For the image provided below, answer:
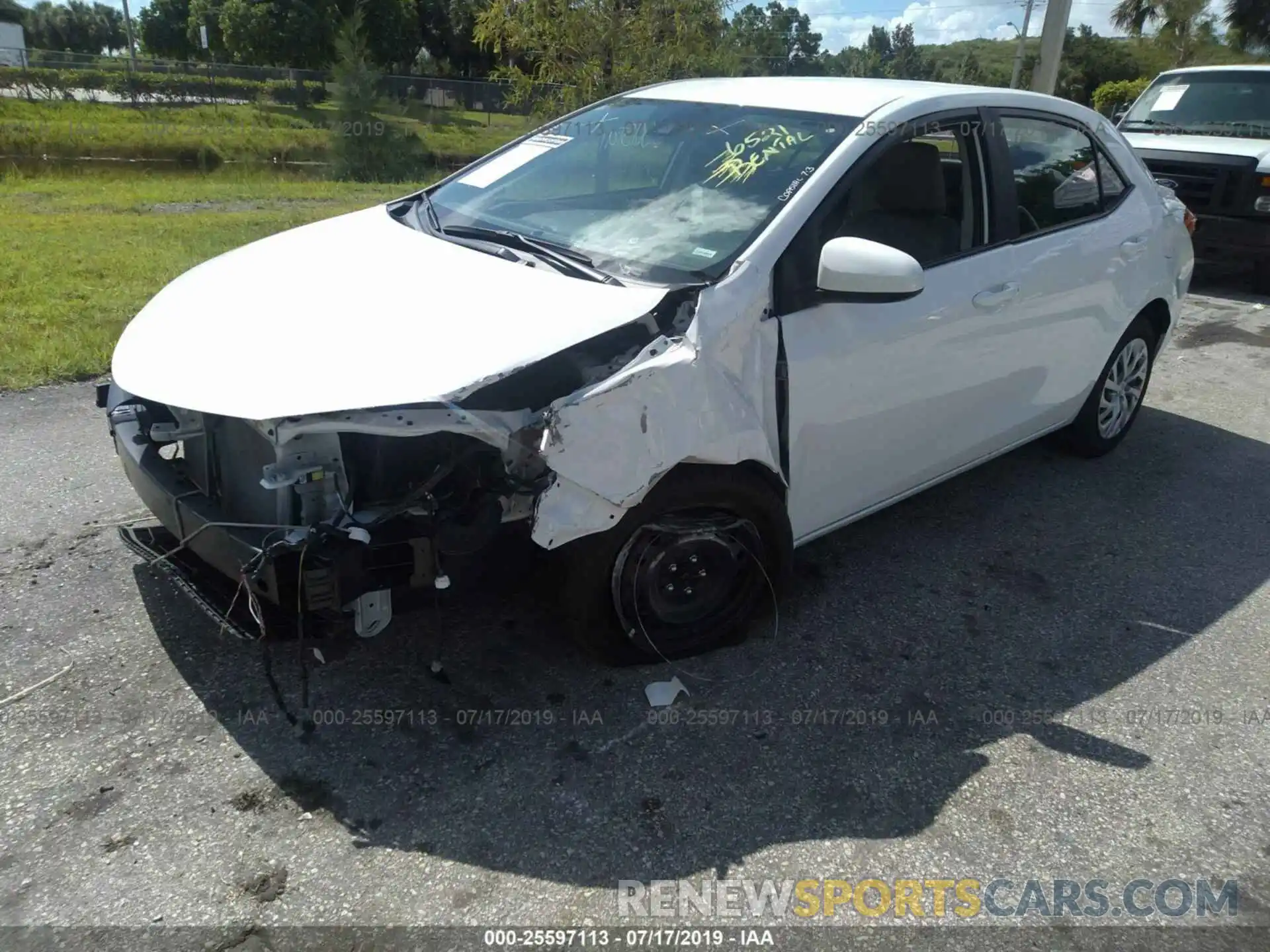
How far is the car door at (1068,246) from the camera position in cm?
394

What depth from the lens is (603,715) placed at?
2963 millimetres

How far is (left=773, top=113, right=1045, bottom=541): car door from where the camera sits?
312 cm

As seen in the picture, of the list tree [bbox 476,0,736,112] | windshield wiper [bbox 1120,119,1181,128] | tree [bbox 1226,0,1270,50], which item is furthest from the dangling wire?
tree [bbox 1226,0,1270,50]

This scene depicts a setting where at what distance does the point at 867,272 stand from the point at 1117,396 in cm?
271

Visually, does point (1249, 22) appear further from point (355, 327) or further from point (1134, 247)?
point (355, 327)

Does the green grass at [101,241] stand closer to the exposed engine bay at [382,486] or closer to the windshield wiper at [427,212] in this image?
the windshield wiper at [427,212]

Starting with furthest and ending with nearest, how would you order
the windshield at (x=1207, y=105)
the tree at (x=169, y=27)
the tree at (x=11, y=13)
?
the tree at (x=11, y=13) → the tree at (x=169, y=27) → the windshield at (x=1207, y=105)

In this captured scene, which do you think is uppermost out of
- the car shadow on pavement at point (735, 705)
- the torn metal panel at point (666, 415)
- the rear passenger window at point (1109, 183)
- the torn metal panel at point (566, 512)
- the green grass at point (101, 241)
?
the rear passenger window at point (1109, 183)

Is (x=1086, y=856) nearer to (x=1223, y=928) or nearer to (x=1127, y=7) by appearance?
(x=1223, y=928)

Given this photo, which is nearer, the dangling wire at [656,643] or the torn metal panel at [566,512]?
the torn metal panel at [566,512]

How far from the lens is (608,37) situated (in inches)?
432

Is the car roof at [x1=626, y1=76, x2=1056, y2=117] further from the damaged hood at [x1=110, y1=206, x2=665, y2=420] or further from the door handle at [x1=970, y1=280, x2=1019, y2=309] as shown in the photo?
the damaged hood at [x1=110, y1=206, x2=665, y2=420]

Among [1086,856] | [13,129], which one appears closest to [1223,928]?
[1086,856]

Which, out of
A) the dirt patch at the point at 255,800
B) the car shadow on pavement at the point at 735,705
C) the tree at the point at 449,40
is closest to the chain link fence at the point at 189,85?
the tree at the point at 449,40
